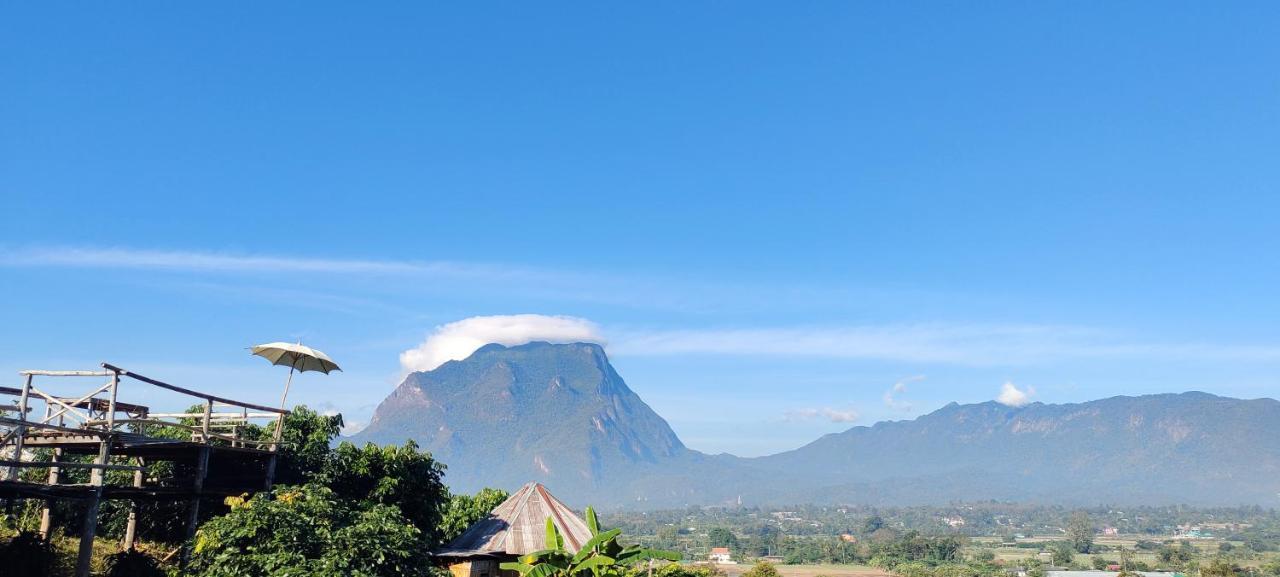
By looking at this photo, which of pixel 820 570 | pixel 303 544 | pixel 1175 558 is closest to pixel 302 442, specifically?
pixel 303 544

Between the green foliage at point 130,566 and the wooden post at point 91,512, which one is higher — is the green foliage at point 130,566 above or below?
below

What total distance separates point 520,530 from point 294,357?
7903mm

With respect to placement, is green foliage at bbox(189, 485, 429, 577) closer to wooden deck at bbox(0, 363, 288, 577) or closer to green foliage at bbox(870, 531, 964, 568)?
wooden deck at bbox(0, 363, 288, 577)

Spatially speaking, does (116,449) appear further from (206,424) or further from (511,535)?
(511,535)

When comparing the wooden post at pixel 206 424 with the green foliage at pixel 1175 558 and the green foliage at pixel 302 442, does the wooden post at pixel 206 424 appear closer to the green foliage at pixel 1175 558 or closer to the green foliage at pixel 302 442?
the green foliage at pixel 302 442

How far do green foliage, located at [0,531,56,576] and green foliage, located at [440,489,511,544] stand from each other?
12.9 m

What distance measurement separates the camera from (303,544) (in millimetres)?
18859

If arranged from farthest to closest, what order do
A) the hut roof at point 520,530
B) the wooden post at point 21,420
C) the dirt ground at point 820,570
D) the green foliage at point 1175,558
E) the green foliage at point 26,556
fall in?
1. the green foliage at point 1175,558
2. the dirt ground at point 820,570
3. the hut roof at point 520,530
4. the green foliage at point 26,556
5. the wooden post at point 21,420

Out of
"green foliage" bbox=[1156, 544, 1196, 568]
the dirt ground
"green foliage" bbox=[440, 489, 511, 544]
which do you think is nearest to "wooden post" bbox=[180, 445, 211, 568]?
"green foliage" bbox=[440, 489, 511, 544]

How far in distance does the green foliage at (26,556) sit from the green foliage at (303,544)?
4307 millimetres

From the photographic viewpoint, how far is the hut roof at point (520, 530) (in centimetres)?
2477

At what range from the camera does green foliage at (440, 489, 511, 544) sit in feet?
111

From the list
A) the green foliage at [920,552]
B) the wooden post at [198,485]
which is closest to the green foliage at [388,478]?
the wooden post at [198,485]

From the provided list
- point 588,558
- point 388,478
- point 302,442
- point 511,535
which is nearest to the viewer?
point 588,558
